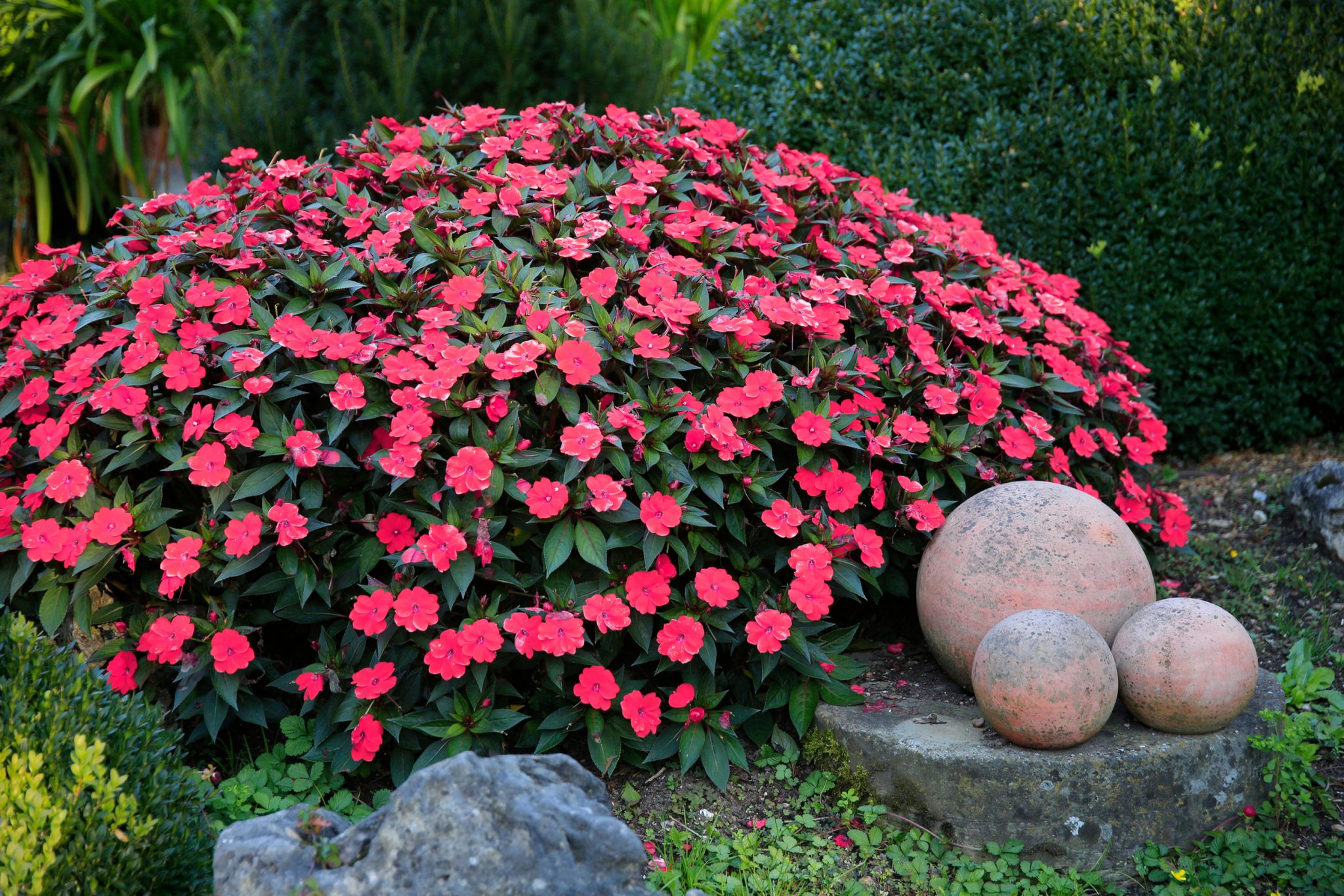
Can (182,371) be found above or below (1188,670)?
above

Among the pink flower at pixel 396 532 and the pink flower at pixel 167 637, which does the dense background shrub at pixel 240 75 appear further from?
the pink flower at pixel 167 637

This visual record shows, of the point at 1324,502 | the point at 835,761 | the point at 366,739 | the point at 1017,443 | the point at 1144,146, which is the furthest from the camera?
the point at 1144,146

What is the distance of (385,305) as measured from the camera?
2.87m

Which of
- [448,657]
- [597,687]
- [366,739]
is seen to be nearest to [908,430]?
[597,687]

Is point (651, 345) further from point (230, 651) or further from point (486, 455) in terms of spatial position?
point (230, 651)

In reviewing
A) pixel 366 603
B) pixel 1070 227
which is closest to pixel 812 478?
pixel 366 603

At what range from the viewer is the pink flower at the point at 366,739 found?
2.54 m

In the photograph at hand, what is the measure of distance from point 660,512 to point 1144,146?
335cm

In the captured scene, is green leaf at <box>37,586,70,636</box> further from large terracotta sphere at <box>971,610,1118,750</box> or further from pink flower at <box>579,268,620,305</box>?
large terracotta sphere at <box>971,610,1118,750</box>

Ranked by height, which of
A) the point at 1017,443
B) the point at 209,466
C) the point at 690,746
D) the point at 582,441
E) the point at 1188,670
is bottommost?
the point at 690,746

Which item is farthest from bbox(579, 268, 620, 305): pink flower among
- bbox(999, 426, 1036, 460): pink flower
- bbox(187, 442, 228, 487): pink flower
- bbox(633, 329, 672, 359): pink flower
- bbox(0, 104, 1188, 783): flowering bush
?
bbox(999, 426, 1036, 460): pink flower

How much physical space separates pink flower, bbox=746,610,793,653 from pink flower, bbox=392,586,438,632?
767 millimetres

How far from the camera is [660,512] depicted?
2.55 m

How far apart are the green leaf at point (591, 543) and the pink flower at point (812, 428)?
61cm
